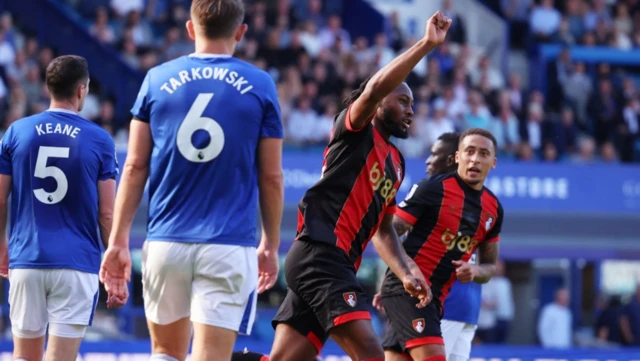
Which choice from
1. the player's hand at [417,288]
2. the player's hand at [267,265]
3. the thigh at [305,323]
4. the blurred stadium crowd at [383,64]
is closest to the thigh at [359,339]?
the thigh at [305,323]

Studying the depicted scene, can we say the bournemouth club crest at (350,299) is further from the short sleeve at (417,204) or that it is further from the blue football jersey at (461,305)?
the blue football jersey at (461,305)

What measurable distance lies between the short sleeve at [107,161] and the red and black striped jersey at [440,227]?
209cm

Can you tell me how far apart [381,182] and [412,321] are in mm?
1228

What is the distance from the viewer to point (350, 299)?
6.56 meters

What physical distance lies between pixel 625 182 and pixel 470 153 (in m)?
10.1

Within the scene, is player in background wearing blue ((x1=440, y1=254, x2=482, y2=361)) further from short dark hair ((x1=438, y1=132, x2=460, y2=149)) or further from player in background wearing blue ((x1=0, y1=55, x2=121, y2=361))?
player in background wearing blue ((x1=0, y1=55, x2=121, y2=361))

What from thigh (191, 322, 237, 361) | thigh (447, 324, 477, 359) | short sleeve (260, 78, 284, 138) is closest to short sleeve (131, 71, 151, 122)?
short sleeve (260, 78, 284, 138)

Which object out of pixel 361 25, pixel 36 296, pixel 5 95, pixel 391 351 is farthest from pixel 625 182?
pixel 36 296

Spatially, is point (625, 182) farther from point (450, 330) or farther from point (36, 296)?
point (36, 296)

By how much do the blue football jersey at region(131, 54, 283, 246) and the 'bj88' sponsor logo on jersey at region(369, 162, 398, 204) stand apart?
141 cm

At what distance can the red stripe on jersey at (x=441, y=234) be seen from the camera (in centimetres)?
791

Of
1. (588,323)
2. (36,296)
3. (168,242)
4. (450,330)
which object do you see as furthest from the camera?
(588,323)

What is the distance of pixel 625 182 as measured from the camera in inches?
689

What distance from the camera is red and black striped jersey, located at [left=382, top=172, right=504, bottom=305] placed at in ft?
26.0
